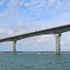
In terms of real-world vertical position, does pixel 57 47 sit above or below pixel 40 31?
below

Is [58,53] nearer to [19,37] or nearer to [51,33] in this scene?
[51,33]

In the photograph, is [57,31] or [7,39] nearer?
[57,31]

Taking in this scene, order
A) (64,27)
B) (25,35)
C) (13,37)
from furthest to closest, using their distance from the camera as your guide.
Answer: (13,37) → (25,35) → (64,27)

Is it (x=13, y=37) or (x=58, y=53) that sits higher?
(x=13, y=37)

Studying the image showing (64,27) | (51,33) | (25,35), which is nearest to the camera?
(64,27)

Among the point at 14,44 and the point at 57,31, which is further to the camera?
the point at 14,44

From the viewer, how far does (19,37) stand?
145 m

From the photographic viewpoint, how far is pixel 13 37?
147 meters

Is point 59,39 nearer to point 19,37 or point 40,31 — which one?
point 40,31

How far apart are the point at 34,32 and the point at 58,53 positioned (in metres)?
15.1

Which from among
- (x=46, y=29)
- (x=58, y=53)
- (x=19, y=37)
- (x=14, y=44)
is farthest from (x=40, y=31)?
(x=14, y=44)

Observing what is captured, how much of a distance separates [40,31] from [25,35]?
650 inches

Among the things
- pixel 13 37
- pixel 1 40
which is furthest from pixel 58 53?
pixel 1 40

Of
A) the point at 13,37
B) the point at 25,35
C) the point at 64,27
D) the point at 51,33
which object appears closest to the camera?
the point at 64,27
